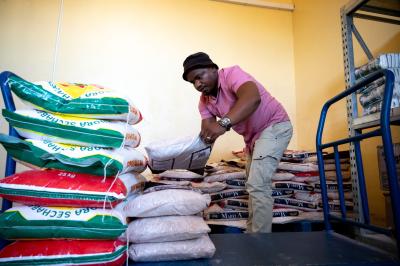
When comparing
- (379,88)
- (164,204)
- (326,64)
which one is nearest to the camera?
(164,204)

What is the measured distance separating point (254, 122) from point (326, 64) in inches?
52.2

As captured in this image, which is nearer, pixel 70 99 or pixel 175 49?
pixel 70 99

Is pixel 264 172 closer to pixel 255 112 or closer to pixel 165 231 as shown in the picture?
pixel 255 112

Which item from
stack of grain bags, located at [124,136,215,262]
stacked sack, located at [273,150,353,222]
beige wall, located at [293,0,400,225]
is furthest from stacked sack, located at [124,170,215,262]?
beige wall, located at [293,0,400,225]

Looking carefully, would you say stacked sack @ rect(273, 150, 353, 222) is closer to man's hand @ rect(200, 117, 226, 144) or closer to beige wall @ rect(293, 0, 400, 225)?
beige wall @ rect(293, 0, 400, 225)

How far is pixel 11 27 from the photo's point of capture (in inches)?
92.5

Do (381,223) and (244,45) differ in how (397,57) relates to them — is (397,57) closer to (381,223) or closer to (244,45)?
(381,223)

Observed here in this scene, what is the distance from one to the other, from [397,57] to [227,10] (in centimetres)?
208

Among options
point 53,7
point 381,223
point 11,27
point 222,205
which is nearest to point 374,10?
point 381,223

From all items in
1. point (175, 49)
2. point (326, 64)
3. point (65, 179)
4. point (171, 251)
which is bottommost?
point (171, 251)

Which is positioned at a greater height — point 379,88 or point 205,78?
point 205,78

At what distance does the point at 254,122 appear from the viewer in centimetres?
153

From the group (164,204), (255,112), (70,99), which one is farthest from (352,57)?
(70,99)

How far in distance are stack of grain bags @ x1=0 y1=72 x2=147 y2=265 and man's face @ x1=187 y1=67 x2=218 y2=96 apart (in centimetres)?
67
